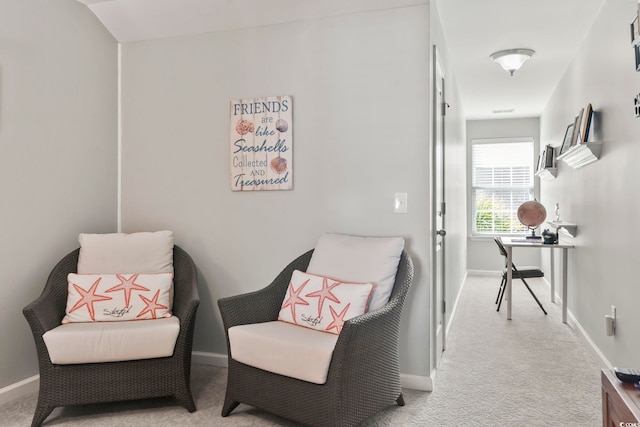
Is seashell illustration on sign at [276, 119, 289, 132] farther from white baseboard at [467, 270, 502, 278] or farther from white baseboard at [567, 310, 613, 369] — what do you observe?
white baseboard at [467, 270, 502, 278]

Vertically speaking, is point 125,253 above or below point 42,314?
above

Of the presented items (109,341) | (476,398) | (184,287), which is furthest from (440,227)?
(109,341)

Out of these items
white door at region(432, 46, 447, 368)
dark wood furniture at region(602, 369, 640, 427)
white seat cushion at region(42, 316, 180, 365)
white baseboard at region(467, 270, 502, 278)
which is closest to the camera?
dark wood furniture at region(602, 369, 640, 427)

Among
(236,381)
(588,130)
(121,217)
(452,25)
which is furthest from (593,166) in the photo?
(121,217)

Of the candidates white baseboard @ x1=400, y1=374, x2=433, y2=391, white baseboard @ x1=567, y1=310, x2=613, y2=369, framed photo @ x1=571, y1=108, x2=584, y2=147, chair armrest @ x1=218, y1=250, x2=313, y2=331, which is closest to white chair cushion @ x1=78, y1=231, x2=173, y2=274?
chair armrest @ x1=218, y1=250, x2=313, y2=331

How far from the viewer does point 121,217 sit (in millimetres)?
3391

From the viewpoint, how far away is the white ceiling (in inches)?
115

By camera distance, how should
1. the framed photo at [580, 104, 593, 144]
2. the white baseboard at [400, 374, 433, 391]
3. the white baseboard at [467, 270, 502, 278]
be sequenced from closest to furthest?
the white baseboard at [400, 374, 433, 391] → the framed photo at [580, 104, 593, 144] → the white baseboard at [467, 270, 502, 278]

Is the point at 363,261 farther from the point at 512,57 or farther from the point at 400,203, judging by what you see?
the point at 512,57

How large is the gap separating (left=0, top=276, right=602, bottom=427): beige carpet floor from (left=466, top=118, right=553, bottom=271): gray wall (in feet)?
11.7

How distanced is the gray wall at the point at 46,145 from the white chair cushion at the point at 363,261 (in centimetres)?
156

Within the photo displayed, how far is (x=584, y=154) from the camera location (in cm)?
350

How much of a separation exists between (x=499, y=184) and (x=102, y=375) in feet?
21.2

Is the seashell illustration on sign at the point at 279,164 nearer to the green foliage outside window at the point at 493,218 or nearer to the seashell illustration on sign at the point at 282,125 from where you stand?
the seashell illustration on sign at the point at 282,125
